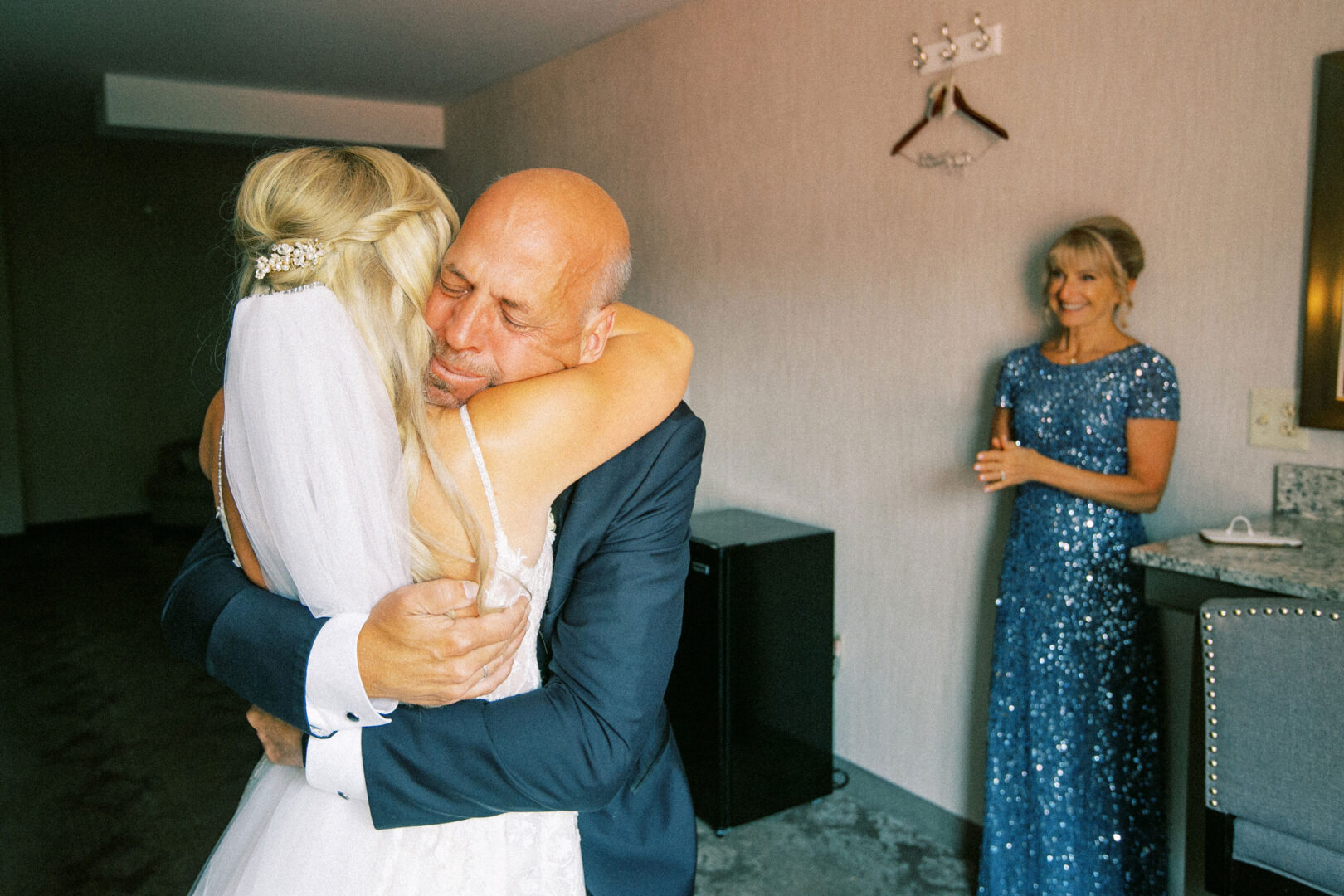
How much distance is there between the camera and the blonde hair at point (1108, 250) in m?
2.31

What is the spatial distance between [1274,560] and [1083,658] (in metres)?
0.65

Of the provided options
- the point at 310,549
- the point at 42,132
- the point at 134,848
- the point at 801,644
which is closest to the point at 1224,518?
the point at 801,644

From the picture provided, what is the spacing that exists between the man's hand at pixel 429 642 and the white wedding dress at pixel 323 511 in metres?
0.06

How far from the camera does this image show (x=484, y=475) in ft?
3.32

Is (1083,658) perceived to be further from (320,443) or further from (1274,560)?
(320,443)

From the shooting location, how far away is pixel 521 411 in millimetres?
1036

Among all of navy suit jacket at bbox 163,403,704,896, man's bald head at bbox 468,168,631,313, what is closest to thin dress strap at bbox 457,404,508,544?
navy suit jacket at bbox 163,403,704,896

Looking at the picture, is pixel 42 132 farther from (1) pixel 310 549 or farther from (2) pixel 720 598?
(1) pixel 310 549

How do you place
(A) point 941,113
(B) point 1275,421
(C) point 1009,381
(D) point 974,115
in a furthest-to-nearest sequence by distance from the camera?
(A) point 941,113, (D) point 974,115, (C) point 1009,381, (B) point 1275,421

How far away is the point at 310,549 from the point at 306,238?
348 millimetres

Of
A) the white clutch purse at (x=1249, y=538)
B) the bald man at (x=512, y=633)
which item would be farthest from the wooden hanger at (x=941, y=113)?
the bald man at (x=512, y=633)

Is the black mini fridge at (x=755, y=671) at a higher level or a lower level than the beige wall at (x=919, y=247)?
lower

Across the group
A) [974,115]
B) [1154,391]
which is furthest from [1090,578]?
[974,115]

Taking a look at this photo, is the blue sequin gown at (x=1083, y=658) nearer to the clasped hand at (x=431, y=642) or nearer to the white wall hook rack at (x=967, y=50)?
the white wall hook rack at (x=967, y=50)
